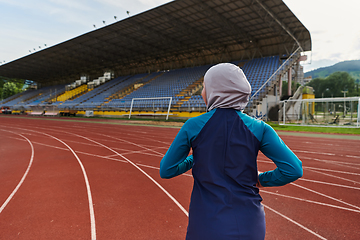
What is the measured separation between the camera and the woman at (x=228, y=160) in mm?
1141

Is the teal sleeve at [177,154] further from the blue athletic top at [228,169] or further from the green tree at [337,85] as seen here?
the green tree at [337,85]

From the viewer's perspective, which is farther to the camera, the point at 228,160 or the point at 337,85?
the point at 337,85

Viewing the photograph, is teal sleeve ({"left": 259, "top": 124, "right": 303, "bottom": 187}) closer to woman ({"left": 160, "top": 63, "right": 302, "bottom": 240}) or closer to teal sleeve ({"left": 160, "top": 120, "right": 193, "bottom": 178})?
woman ({"left": 160, "top": 63, "right": 302, "bottom": 240})

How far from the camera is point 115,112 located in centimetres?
2992

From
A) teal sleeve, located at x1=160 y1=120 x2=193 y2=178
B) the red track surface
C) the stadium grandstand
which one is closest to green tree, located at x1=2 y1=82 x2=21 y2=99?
the stadium grandstand

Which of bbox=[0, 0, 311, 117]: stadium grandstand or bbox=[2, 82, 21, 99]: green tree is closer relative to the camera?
bbox=[0, 0, 311, 117]: stadium grandstand

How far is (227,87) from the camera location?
1.20 m

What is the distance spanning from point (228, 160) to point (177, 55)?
118 feet

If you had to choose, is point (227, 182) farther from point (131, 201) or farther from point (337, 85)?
point (337, 85)

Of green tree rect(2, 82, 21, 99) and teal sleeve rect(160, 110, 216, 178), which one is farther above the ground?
green tree rect(2, 82, 21, 99)

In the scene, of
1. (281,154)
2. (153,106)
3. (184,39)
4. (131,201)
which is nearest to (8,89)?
(153,106)

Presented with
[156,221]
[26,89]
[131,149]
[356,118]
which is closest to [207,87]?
[156,221]

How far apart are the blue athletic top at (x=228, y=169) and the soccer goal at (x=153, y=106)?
862 inches

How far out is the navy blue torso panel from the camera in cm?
113
